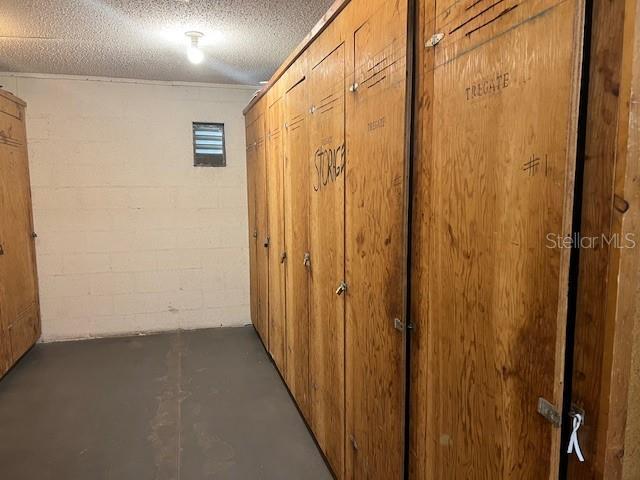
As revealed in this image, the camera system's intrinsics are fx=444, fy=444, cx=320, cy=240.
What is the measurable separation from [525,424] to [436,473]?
0.47 metres

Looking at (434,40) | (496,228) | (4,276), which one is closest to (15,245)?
(4,276)

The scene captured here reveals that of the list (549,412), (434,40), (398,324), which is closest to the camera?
(549,412)

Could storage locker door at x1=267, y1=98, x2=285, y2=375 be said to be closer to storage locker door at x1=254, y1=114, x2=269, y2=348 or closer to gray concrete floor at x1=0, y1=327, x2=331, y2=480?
storage locker door at x1=254, y1=114, x2=269, y2=348

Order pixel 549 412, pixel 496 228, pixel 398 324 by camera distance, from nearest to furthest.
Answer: pixel 549 412
pixel 496 228
pixel 398 324

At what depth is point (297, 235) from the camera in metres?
2.70

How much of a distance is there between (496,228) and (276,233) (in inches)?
93.4

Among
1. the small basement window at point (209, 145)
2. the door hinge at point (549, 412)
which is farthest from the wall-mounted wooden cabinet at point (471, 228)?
the small basement window at point (209, 145)

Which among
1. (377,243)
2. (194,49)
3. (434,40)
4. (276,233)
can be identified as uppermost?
(194,49)

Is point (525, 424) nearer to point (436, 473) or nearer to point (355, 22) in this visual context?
point (436, 473)

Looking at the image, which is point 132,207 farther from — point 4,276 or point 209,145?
point 4,276

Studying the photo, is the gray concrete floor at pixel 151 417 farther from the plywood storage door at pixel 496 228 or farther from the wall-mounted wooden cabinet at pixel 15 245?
the plywood storage door at pixel 496 228

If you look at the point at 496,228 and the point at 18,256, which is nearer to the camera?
the point at 496,228

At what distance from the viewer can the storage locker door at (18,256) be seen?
3598 millimetres

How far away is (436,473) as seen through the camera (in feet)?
4.37
